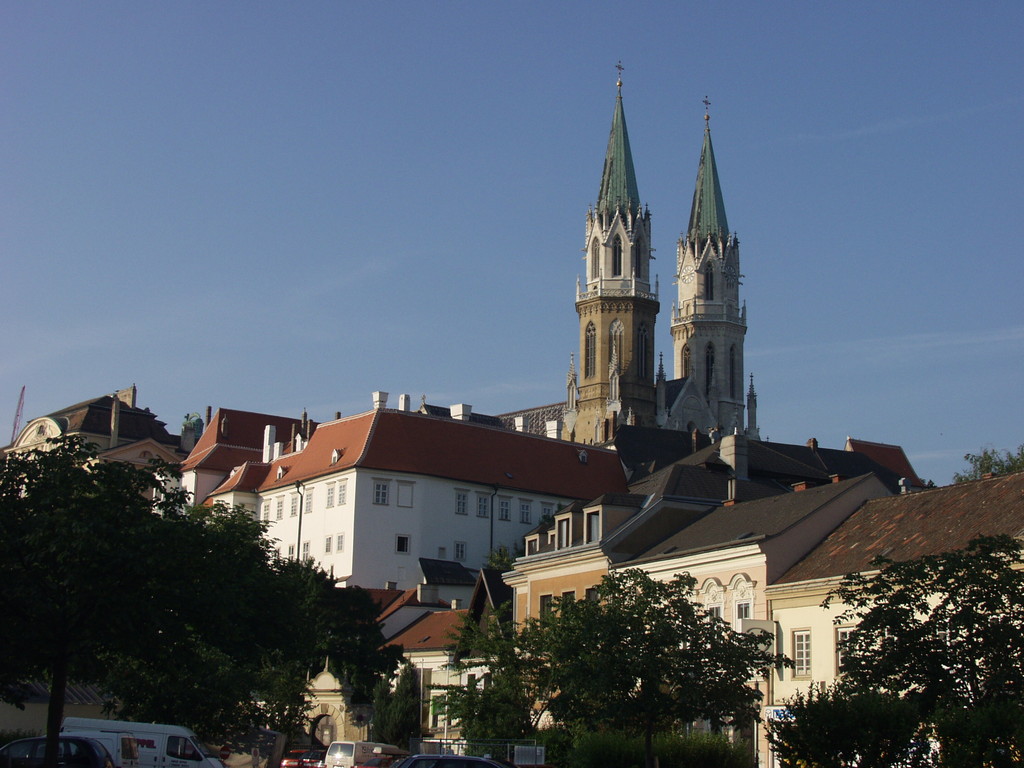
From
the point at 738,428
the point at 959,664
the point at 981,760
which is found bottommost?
the point at 981,760

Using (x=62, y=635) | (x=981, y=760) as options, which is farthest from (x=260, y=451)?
(x=981, y=760)

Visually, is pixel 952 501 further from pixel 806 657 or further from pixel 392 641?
pixel 392 641

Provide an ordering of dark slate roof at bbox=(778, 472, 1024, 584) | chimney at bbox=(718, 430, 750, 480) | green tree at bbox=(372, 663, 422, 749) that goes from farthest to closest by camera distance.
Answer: chimney at bbox=(718, 430, 750, 480)
green tree at bbox=(372, 663, 422, 749)
dark slate roof at bbox=(778, 472, 1024, 584)

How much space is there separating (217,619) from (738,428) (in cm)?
12621

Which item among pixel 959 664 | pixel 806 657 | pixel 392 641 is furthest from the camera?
pixel 392 641

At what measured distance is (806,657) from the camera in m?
40.6

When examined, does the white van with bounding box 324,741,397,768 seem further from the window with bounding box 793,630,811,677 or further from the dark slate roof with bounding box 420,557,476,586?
the dark slate roof with bounding box 420,557,476,586

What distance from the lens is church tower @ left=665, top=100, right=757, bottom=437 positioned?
157 meters

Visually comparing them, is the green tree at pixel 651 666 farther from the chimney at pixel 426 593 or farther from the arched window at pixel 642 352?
the arched window at pixel 642 352

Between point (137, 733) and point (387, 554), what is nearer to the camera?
point (137, 733)

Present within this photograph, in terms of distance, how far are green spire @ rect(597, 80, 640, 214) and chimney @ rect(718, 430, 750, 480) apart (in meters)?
90.0

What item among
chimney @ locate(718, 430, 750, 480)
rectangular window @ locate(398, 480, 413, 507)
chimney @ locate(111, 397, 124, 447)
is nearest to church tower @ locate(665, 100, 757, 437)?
chimney @ locate(111, 397, 124, 447)

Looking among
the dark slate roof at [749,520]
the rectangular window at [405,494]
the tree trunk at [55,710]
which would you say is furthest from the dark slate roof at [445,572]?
the tree trunk at [55,710]

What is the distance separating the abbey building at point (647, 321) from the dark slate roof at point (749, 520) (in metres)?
83.7
